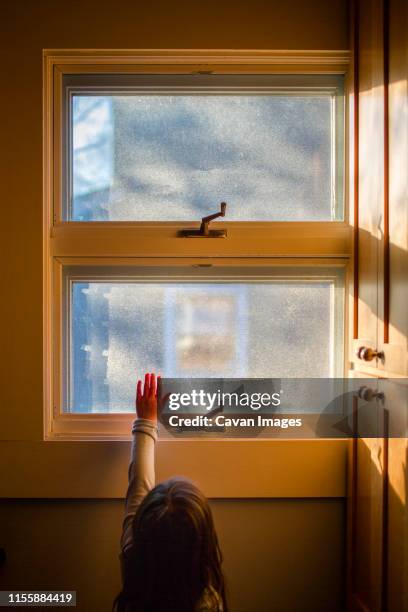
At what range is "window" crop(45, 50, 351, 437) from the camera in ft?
4.95

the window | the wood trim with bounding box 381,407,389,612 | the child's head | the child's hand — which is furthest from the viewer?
the window

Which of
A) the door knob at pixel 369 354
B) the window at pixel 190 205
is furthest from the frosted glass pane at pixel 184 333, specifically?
the door knob at pixel 369 354

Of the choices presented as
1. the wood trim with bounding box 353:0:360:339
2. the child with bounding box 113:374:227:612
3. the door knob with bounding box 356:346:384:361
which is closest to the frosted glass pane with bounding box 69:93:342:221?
the wood trim with bounding box 353:0:360:339

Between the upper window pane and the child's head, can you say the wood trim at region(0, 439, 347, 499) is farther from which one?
the upper window pane

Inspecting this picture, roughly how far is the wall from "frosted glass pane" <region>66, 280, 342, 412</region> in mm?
167

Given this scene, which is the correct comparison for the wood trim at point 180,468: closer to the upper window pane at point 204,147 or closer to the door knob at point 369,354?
the door knob at point 369,354

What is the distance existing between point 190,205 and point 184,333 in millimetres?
410

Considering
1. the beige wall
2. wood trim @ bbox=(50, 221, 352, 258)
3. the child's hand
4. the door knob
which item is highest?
wood trim @ bbox=(50, 221, 352, 258)

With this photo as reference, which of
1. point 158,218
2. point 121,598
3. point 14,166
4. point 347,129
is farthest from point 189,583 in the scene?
point 347,129

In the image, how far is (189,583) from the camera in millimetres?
1002

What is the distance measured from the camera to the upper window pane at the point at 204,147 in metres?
1.51

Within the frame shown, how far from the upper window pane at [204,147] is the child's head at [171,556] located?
86 cm

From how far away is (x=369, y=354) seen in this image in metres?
1.26

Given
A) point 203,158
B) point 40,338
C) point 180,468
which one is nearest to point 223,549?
point 180,468
